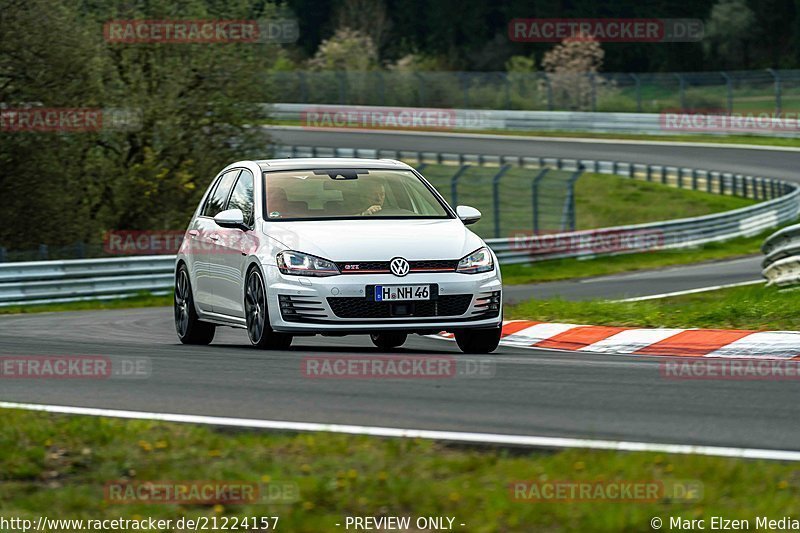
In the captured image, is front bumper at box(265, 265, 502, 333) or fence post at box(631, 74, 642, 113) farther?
fence post at box(631, 74, 642, 113)

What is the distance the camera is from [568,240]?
101 feet

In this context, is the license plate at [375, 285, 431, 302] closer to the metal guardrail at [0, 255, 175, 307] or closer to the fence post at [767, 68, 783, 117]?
the metal guardrail at [0, 255, 175, 307]

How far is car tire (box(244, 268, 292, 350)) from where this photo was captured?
10.7 m

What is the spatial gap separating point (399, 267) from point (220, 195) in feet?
9.44

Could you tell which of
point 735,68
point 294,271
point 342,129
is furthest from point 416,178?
point 735,68

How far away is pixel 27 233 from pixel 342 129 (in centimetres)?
3253

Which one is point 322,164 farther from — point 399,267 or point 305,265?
point 399,267

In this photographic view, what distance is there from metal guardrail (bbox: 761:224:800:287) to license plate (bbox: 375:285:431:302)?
749 cm

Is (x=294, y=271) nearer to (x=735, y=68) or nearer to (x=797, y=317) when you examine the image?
(x=797, y=317)

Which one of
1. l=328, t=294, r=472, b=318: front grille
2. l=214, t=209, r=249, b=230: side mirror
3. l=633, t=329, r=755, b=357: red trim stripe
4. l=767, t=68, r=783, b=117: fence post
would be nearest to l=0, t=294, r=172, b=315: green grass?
l=214, t=209, r=249, b=230: side mirror

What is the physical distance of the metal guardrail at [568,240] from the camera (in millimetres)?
22969

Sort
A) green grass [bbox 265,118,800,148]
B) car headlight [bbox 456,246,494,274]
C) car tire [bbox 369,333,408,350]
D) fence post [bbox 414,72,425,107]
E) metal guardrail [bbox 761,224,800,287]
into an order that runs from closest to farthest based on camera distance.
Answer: car headlight [bbox 456,246,494,274]
car tire [bbox 369,333,408,350]
metal guardrail [bbox 761,224,800,287]
green grass [bbox 265,118,800,148]
fence post [bbox 414,72,425,107]

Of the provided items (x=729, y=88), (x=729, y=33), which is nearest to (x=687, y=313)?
(x=729, y=88)

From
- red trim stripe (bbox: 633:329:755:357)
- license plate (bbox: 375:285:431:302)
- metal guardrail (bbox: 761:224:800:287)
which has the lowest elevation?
metal guardrail (bbox: 761:224:800:287)
